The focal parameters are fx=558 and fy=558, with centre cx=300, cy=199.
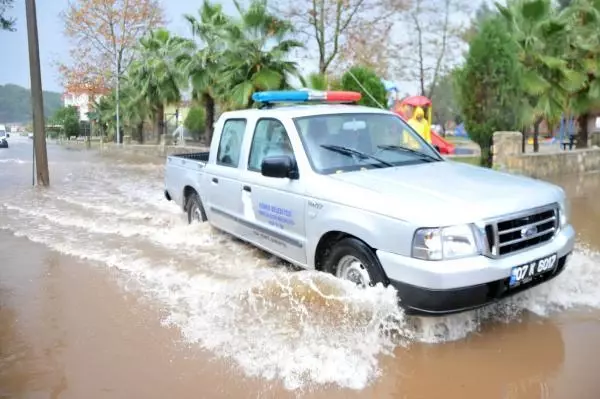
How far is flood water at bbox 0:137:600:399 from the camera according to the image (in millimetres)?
3623

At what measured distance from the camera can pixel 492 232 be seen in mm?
3838

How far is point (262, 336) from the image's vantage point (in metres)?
4.23

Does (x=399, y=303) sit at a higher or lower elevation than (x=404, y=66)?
lower

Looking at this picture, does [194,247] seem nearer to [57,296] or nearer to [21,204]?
[57,296]

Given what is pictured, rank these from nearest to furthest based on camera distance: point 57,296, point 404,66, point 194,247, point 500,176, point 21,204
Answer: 1. point 500,176
2. point 57,296
3. point 194,247
4. point 21,204
5. point 404,66

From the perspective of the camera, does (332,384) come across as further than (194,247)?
No

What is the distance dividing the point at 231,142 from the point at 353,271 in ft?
8.86

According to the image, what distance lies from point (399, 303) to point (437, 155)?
2.10 metres

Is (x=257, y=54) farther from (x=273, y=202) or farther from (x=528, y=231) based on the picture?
(x=528, y=231)

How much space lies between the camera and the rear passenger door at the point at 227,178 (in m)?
6.16

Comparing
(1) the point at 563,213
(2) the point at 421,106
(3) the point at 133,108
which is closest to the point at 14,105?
(3) the point at 133,108

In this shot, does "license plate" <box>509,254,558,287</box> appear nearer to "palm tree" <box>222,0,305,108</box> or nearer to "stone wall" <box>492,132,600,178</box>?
"stone wall" <box>492,132,600,178</box>

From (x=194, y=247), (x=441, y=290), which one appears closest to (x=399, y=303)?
(x=441, y=290)

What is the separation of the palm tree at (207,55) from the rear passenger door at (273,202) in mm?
14095
